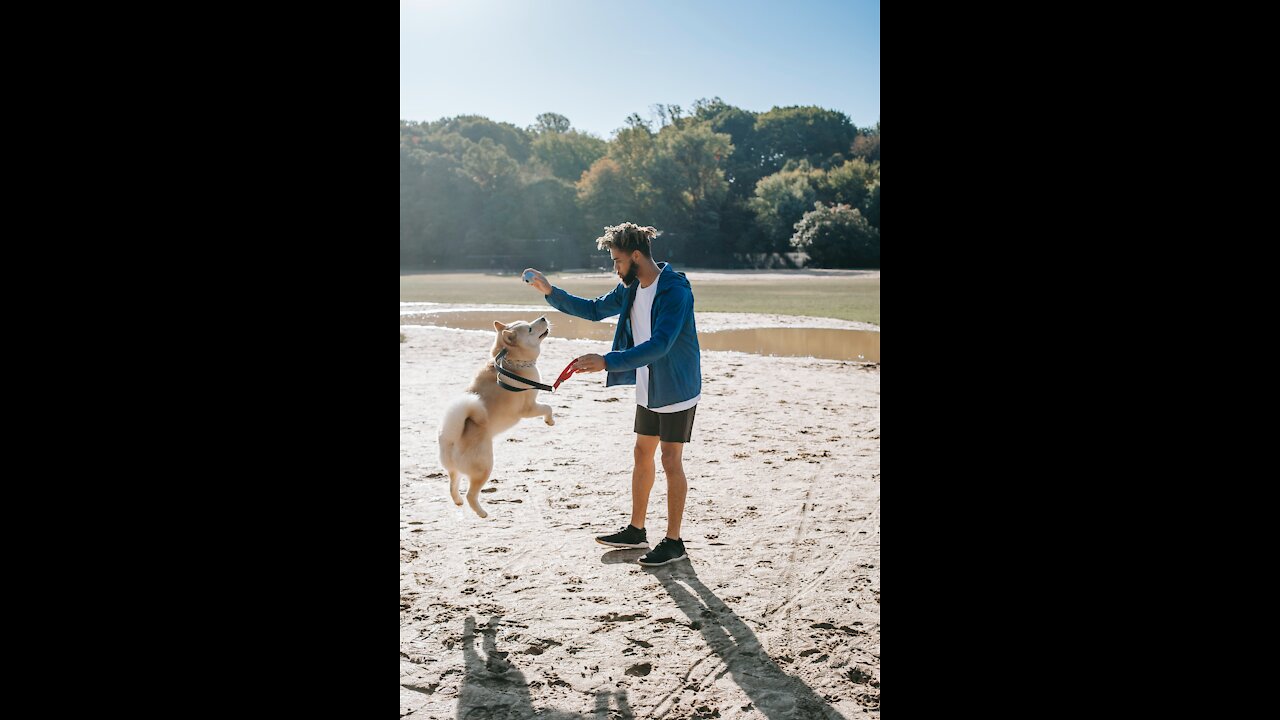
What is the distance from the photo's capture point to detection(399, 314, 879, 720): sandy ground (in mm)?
3660

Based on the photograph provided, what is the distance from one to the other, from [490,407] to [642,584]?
139cm

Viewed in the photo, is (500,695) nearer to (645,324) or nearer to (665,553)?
(665,553)

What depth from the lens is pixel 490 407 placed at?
479 cm

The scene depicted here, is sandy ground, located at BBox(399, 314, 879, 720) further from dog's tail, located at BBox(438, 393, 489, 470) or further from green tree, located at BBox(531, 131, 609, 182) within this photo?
green tree, located at BBox(531, 131, 609, 182)

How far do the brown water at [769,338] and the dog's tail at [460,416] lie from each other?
9.21 m

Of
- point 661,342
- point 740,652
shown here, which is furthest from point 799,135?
point 740,652

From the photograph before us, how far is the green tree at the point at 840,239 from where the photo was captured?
155 feet

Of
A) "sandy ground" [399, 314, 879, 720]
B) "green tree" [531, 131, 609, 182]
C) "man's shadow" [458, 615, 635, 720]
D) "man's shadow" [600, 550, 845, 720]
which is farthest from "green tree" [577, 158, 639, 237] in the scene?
"man's shadow" [458, 615, 635, 720]

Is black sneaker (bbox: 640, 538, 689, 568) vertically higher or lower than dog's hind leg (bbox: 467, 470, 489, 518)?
lower

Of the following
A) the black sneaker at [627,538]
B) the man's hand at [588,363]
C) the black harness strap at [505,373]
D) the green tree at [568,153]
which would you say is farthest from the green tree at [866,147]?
the man's hand at [588,363]

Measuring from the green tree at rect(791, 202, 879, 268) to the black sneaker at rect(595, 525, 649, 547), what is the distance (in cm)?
4379
